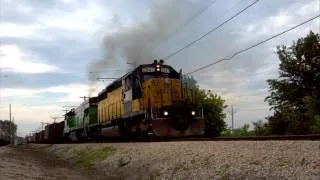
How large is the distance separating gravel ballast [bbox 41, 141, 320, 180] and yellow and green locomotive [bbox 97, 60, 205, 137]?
397 centimetres

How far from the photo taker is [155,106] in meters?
22.7

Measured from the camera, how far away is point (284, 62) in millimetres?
42438

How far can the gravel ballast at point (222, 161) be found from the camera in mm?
9531

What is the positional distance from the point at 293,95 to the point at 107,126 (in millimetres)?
18319

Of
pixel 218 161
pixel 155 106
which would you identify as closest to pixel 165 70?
pixel 155 106

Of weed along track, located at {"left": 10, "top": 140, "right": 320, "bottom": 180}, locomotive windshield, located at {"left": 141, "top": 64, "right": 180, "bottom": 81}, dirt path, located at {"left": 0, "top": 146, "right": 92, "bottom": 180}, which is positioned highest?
locomotive windshield, located at {"left": 141, "top": 64, "right": 180, "bottom": 81}

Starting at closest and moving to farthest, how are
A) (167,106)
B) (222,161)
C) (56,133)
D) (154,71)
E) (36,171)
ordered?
(222,161), (36,171), (167,106), (154,71), (56,133)

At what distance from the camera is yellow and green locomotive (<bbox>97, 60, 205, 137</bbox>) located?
21.9 metres

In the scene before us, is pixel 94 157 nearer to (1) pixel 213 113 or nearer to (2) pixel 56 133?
(1) pixel 213 113

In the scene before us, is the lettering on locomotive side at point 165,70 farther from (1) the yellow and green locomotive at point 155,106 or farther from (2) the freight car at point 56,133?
(2) the freight car at point 56,133

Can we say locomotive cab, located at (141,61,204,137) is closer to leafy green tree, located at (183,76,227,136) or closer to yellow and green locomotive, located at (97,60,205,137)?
yellow and green locomotive, located at (97,60,205,137)

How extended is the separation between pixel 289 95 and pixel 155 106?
70.1ft

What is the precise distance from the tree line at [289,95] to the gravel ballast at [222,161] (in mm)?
21192

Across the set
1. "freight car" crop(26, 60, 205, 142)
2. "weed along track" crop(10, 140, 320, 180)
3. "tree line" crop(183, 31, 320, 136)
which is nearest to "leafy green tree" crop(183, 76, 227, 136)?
"tree line" crop(183, 31, 320, 136)
